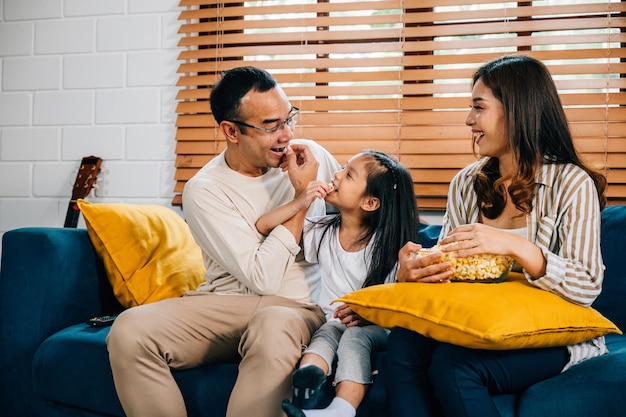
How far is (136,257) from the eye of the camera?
81.0 inches

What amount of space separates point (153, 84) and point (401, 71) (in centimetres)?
110

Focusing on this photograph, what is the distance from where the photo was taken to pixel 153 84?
2.82 metres

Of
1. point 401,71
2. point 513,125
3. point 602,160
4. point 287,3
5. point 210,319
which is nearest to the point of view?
point 513,125

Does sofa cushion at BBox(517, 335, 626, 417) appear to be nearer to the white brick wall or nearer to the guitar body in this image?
the white brick wall

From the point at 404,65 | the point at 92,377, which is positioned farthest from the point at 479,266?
the point at 404,65

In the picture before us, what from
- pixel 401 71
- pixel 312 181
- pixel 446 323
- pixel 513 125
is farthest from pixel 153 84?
pixel 446 323

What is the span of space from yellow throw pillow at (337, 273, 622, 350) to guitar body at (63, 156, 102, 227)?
1.66 metres

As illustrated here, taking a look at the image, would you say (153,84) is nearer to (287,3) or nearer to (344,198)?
(287,3)

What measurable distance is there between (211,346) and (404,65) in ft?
4.44

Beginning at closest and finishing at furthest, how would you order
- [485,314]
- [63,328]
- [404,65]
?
[485,314] → [63,328] → [404,65]

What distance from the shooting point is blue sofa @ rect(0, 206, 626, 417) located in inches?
70.0

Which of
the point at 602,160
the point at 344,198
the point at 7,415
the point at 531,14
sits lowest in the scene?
the point at 7,415

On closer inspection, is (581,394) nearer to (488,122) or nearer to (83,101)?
(488,122)

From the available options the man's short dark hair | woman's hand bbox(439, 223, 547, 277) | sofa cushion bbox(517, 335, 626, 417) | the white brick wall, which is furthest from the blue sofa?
the white brick wall
